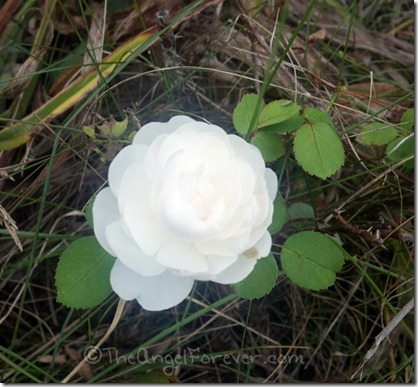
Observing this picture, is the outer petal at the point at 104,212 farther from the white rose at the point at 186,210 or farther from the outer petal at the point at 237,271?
the outer petal at the point at 237,271

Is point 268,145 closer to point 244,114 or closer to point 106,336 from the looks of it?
point 244,114

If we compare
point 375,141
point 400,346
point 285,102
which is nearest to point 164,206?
point 285,102

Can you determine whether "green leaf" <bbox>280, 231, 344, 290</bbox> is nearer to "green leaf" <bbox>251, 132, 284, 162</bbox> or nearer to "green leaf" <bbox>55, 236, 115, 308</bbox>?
"green leaf" <bbox>251, 132, 284, 162</bbox>

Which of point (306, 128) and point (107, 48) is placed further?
point (107, 48)

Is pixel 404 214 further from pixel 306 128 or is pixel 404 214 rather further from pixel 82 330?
pixel 82 330

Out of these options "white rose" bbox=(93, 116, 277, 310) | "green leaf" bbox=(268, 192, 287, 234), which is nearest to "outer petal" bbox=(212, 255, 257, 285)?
"white rose" bbox=(93, 116, 277, 310)

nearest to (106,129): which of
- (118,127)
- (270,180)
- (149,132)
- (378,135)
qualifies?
(118,127)
